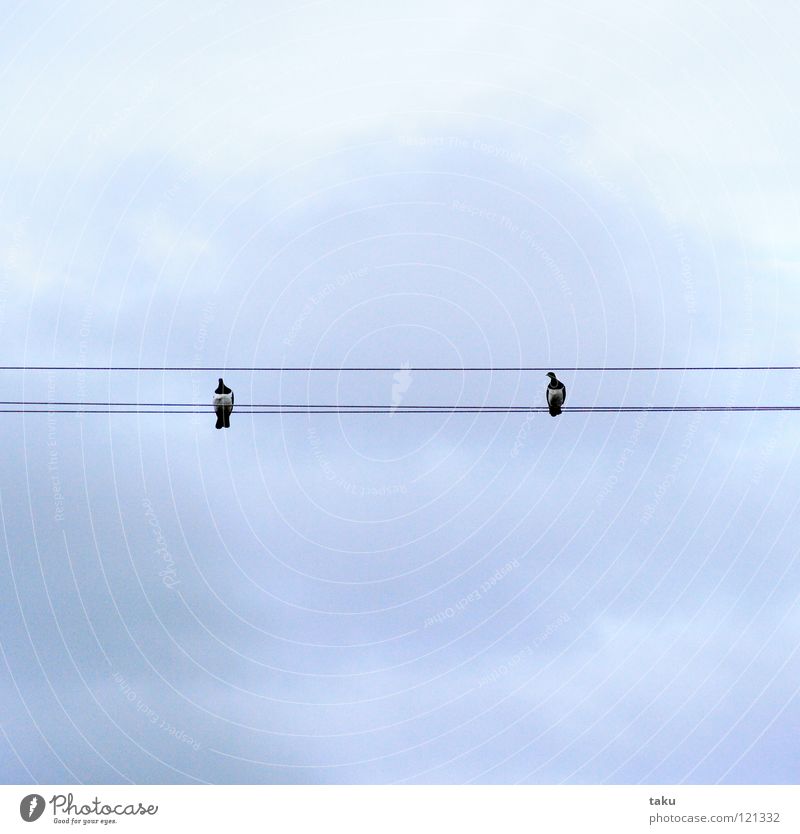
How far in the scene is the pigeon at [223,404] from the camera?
142 feet

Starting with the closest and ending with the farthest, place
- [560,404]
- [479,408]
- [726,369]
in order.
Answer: [479,408]
[726,369]
[560,404]

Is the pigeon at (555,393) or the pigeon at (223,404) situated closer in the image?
the pigeon at (223,404)

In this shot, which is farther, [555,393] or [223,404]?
[555,393]

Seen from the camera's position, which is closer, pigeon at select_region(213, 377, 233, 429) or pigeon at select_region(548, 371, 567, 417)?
pigeon at select_region(213, 377, 233, 429)

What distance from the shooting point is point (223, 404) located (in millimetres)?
43875

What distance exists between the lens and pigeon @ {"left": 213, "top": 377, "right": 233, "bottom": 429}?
142ft

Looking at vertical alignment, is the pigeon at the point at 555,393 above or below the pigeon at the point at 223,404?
above

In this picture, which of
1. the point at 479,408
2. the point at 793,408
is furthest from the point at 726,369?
the point at 479,408

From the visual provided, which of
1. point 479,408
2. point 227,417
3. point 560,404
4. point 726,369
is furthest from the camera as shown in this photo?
point 560,404

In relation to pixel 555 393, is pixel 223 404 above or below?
below

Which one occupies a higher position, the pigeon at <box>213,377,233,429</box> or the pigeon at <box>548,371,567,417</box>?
the pigeon at <box>548,371,567,417</box>

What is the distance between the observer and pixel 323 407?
122ft
